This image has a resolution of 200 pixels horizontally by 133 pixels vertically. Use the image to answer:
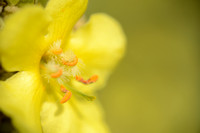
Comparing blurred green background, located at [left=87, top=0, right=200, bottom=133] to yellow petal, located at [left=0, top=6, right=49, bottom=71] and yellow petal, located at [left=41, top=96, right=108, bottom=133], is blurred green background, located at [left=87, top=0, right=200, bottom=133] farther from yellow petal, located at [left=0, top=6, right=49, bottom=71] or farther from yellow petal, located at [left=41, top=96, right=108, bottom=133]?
yellow petal, located at [left=0, top=6, right=49, bottom=71]

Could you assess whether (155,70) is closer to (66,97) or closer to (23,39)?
(66,97)

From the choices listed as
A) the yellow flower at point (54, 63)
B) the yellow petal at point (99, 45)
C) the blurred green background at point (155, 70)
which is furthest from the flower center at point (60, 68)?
the blurred green background at point (155, 70)

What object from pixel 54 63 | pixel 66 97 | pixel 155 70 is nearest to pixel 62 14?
pixel 54 63

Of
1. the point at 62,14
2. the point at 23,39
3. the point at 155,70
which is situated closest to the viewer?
the point at 23,39

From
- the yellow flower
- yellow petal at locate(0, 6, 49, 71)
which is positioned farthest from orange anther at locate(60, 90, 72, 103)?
yellow petal at locate(0, 6, 49, 71)

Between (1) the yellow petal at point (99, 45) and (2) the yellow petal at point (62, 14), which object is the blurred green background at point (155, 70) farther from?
(2) the yellow petal at point (62, 14)

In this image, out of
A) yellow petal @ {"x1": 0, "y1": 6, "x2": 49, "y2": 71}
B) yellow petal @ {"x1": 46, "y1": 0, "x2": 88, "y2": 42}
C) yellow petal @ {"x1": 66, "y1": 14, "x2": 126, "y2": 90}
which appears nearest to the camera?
yellow petal @ {"x1": 0, "y1": 6, "x2": 49, "y2": 71}
